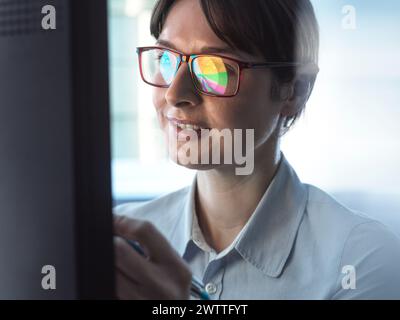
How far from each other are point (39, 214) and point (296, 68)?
47 centimetres

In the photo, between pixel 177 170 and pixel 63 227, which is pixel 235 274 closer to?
pixel 177 170

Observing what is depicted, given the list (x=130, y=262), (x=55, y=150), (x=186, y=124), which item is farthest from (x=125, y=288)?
(x=186, y=124)

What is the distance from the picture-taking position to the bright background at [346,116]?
818 millimetres

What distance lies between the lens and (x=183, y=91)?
0.80 meters

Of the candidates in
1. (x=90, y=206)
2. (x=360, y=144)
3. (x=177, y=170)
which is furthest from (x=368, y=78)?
(x=90, y=206)

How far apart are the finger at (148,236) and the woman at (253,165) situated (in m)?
0.14

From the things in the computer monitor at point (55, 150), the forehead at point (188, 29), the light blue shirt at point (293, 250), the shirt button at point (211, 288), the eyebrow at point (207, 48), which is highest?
the forehead at point (188, 29)

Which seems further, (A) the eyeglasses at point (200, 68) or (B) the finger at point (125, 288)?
(A) the eyeglasses at point (200, 68)

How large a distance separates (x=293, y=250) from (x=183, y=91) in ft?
0.94

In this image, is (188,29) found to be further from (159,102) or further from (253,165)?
(253,165)

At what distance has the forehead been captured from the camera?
2.65ft

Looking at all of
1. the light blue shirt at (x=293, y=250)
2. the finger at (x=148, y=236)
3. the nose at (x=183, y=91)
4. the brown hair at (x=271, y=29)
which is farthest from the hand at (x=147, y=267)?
the brown hair at (x=271, y=29)

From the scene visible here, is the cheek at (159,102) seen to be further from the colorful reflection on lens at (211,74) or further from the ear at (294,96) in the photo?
the ear at (294,96)

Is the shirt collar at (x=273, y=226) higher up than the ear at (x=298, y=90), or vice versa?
the ear at (x=298, y=90)
